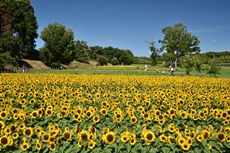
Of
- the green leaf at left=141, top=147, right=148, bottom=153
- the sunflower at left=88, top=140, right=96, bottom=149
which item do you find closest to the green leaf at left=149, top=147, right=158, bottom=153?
the green leaf at left=141, top=147, right=148, bottom=153

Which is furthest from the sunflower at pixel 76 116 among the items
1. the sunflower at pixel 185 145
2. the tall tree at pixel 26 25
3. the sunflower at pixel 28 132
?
the tall tree at pixel 26 25

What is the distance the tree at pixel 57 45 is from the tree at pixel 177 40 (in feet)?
117

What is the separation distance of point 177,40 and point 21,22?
53.1 metres

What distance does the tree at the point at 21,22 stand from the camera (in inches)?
2335

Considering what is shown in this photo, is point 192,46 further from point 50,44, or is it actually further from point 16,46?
point 16,46

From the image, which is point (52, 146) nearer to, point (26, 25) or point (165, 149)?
point (165, 149)

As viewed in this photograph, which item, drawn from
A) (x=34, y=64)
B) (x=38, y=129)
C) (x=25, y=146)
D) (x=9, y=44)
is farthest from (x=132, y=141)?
(x=34, y=64)

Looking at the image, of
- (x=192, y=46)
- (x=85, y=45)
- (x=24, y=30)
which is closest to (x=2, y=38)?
(x=24, y=30)

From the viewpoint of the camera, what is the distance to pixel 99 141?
5.27 meters

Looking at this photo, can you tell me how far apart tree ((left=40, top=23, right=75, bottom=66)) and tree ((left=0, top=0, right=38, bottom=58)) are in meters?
4.42

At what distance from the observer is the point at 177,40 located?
9669cm

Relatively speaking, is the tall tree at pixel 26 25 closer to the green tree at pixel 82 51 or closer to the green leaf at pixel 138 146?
the green tree at pixel 82 51

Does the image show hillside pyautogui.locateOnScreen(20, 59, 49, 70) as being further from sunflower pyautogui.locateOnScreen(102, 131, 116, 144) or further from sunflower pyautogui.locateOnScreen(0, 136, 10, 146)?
sunflower pyautogui.locateOnScreen(102, 131, 116, 144)

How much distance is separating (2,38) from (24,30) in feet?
36.8
